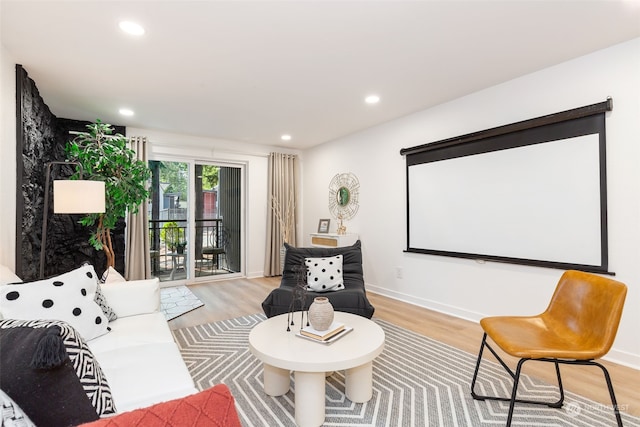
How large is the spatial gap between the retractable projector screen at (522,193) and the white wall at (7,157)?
151 inches

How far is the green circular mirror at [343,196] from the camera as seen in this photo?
16.4 feet

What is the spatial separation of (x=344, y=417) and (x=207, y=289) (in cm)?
352

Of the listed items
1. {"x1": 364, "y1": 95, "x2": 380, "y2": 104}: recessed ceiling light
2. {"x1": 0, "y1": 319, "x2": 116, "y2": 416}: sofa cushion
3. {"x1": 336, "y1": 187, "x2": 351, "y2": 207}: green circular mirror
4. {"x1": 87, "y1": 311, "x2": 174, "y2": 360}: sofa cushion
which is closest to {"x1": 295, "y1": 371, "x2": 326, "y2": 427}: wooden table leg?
{"x1": 87, "y1": 311, "x2": 174, "y2": 360}: sofa cushion

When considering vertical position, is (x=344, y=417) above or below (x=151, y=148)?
below

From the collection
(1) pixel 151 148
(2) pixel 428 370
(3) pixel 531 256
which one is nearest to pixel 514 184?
(3) pixel 531 256

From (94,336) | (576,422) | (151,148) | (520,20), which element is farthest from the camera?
(151,148)

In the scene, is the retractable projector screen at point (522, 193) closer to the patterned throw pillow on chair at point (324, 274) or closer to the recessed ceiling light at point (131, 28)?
the patterned throw pillow on chair at point (324, 274)

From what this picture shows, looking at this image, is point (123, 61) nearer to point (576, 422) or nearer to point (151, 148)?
point (151, 148)

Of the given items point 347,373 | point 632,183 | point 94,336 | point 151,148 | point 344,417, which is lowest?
point 344,417

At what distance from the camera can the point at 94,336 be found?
1.84 metres

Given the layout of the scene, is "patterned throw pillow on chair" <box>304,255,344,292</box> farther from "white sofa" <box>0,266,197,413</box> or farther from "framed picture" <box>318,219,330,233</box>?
"framed picture" <box>318,219,330,233</box>


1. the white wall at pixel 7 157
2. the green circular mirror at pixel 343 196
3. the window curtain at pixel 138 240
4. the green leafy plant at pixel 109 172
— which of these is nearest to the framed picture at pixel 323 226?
the green circular mirror at pixel 343 196

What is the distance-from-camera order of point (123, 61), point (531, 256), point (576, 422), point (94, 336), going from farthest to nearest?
point (531, 256) < point (123, 61) < point (94, 336) < point (576, 422)

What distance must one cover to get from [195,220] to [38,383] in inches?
186
